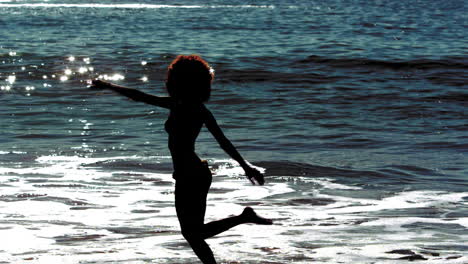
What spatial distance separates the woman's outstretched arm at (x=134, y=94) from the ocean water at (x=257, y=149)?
1956 millimetres

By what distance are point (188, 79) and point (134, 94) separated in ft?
1.20

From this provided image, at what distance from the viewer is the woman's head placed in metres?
4.97

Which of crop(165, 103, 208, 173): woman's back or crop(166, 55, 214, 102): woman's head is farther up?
crop(166, 55, 214, 102): woman's head

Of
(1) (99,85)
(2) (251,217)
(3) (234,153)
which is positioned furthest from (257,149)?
(1) (99,85)

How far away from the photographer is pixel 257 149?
12914 millimetres

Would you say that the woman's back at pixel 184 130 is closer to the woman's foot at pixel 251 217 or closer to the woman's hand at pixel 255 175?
the woman's hand at pixel 255 175

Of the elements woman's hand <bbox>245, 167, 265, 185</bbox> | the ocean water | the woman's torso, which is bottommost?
the ocean water

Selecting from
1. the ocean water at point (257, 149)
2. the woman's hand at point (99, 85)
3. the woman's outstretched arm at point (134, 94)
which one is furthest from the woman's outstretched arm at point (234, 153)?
the ocean water at point (257, 149)

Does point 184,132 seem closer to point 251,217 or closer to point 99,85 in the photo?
point 99,85

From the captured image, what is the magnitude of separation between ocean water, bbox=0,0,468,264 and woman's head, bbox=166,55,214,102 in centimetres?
195

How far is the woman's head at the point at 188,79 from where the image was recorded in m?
4.97

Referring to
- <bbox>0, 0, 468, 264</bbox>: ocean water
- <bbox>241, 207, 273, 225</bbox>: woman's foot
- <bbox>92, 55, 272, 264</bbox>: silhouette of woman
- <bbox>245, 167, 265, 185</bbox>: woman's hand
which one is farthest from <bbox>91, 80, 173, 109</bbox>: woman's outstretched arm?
<bbox>0, 0, 468, 264</bbox>: ocean water

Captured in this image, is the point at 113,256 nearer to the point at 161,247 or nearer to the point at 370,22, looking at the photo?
the point at 161,247

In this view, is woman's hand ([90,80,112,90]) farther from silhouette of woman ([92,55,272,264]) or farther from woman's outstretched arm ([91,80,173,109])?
silhouette of woman ([92,55,272,264])
